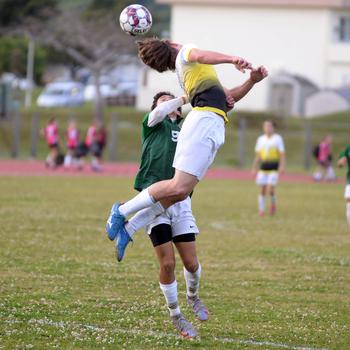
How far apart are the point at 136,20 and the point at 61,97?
205 feet

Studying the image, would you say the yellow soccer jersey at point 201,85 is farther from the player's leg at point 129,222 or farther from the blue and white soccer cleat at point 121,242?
the blue and white soccer cleat at point 121,242

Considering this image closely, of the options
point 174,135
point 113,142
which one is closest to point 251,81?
point 174,135

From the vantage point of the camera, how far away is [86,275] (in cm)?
1239

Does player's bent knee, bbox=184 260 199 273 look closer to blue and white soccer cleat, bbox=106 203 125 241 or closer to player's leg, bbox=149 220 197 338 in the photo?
player's leg, bbox=149 220 197 338

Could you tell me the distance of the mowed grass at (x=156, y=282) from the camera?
8.85m

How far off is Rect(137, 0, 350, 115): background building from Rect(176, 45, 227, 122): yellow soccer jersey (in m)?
55.0

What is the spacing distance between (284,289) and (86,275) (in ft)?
8.01

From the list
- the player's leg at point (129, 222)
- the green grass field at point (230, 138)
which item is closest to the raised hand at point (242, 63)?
the player's leg at point (129, 222)

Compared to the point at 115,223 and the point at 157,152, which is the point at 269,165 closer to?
the point at 157,152

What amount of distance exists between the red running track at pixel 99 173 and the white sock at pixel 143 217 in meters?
24.3

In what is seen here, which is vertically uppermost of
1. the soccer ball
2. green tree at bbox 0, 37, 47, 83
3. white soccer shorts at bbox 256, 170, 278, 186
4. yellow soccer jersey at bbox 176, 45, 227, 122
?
green tree at bbox 0, 37, 47, 83

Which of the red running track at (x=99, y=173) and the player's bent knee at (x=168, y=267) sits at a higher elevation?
the player's bent knee at (x=168, y=267)

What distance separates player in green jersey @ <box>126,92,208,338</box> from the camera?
8.85 meters

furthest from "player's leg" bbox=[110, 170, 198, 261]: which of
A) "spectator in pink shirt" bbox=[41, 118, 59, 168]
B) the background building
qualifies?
the background building
